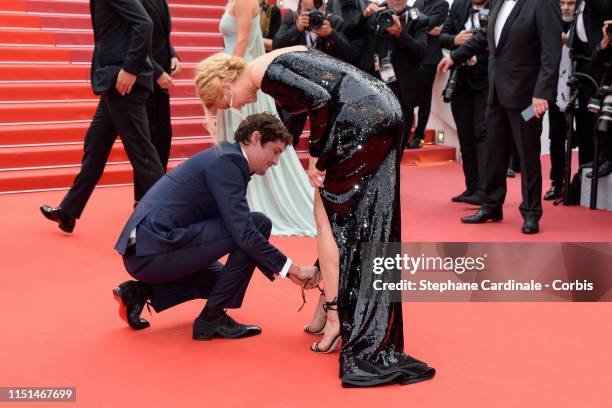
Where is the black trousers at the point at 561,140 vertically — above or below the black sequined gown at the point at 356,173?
below

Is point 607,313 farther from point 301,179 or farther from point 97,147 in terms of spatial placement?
point 97,147

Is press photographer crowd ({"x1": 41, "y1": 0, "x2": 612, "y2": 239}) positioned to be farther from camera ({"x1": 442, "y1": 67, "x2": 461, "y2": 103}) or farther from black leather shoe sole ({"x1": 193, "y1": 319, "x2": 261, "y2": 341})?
black leather shoe sole ({"x1": 193, "y1": 319, "x2": 261, "y2": 341})

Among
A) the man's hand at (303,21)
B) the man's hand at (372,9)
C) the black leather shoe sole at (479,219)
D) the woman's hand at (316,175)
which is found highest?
the man's hand at (372,9)

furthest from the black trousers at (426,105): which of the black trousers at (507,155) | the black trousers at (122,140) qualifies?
the black trousers at (122,140)

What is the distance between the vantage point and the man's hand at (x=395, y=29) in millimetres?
6273

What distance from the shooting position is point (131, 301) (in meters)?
3.48

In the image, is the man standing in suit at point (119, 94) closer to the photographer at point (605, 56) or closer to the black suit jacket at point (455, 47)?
the black suit jacket at point (455, 47)

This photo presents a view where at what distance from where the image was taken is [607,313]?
151 inches

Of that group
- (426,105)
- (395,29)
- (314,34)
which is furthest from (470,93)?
(426,105)

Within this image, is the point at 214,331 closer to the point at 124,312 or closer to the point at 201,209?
the point at 124,312

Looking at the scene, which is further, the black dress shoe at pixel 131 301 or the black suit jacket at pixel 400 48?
the black suit jacket at pixel 400 48

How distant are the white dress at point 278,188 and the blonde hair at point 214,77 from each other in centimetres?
210

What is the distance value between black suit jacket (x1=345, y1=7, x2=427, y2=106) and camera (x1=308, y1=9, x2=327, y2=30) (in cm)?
37

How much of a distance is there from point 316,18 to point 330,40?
20 cm
